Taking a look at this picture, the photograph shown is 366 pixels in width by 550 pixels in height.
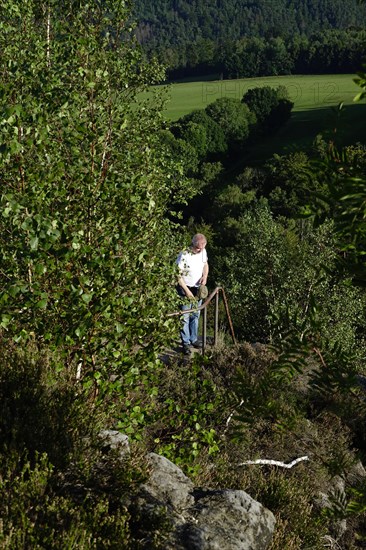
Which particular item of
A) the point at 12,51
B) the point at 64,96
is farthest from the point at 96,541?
the point at 12,51

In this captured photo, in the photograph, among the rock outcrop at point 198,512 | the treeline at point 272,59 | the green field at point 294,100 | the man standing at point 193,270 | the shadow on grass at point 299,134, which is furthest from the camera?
the treeline at point 272,59

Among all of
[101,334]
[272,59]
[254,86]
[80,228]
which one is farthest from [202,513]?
[272,59]

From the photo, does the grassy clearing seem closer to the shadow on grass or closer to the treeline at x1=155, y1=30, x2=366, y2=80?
the treeline at x1=155, y1=30, x2=366, y2=80

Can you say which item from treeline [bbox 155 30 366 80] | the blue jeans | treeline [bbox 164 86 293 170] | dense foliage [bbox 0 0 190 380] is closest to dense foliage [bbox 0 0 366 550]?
dense foliage [bbox 0 0 190 380]

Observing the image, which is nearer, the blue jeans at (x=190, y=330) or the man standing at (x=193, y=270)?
the man standing at (x=193, y=270)

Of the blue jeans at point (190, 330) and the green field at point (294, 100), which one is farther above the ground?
the blue jeans at point (190, 330)

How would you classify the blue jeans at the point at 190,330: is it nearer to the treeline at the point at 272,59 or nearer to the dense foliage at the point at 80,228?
the dense foliage at the point at 80,228

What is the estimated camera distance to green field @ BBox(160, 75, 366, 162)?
88812 mm

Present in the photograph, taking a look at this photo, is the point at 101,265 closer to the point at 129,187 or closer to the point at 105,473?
the point at 129,187

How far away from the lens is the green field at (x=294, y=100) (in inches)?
3497

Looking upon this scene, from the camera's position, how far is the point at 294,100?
371 ft

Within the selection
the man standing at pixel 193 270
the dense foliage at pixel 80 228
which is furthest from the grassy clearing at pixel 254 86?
the dense foliage at pixel 80 228

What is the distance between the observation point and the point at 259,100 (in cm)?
10544

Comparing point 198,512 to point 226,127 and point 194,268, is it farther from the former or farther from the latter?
point 226,127
